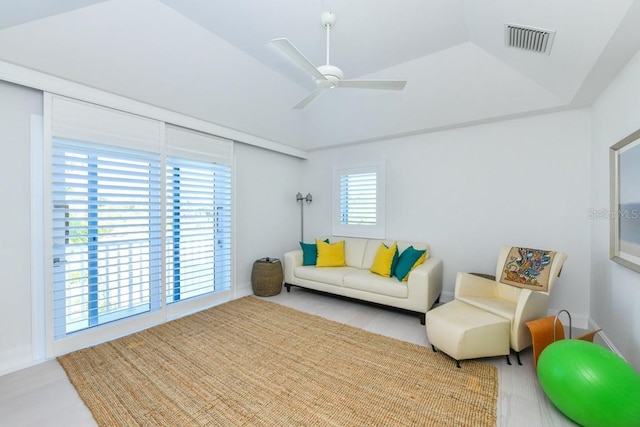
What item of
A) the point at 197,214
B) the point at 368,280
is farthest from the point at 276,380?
the point at 197,214

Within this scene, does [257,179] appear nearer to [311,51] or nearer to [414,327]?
[311,51]

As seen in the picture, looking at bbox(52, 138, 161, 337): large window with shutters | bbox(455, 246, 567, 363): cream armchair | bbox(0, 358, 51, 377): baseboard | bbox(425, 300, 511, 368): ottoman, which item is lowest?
bbox(0, 358, 51, 377): baseboard

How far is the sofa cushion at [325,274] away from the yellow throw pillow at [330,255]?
0.12m

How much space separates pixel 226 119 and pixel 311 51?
156cm

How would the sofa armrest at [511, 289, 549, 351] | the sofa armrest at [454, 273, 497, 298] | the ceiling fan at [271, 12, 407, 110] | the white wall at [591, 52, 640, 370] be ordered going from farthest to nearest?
the sofa armrest at [454, 273, 497, 298], the sofa armrest at [511, 289, 549, 351], the white wall at [591, 52, 640, 370], the ceiling fan at [271, 12, 407, 110]

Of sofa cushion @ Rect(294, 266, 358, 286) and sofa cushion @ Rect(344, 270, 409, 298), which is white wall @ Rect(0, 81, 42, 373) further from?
sofa cushion @ Rect(344, 270, 409, 298)

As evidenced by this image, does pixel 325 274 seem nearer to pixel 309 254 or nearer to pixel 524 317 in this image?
pixel 309 254

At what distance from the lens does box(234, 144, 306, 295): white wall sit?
177 inches

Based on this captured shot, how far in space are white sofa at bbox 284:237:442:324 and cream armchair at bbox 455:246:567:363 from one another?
0.44 meters

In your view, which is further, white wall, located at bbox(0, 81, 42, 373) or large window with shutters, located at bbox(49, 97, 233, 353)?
large window with shutters, located at bbox(49, 97, 233, 353)

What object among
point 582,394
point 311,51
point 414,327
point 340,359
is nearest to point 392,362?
point 340,359

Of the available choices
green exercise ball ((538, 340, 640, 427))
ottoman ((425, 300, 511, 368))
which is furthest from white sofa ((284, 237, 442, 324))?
green exercise ball ((538, 340, 640, 427))

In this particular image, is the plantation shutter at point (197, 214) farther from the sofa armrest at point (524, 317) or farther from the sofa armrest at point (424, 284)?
the sofa armrest at point (524, 317)

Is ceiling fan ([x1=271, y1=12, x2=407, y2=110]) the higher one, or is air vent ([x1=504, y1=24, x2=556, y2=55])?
air vent ([x1=504, y1=24, x2=556, y2=55])
